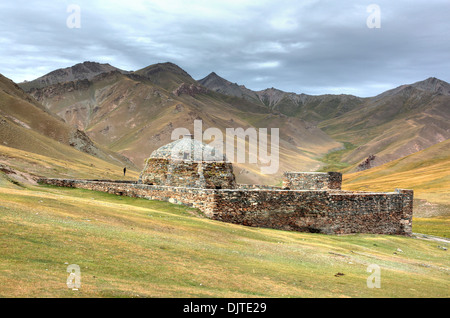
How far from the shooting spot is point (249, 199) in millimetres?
24547

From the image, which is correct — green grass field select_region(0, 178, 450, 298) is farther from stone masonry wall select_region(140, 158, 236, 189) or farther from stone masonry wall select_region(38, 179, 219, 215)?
stone masonry wall select_region(140, 158, 236, 189)

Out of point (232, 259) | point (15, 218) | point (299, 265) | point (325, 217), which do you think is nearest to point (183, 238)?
point (232, 259)

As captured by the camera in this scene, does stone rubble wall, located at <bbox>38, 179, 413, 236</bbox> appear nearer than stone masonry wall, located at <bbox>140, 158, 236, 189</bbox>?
Yes

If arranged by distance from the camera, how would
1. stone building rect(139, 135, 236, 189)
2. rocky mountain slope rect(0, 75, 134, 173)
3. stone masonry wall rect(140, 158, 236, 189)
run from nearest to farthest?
stone masonry wall rect(140, 158, 236, 189) < stone building rect(139, 135, 236, 189) < rocky mountain slope rect(0, 75, 134, 173)

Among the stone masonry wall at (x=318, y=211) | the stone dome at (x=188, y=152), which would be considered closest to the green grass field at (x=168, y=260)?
the stone masonry wall at (x=318, y=211)

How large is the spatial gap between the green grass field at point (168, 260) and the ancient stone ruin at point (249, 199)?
138 inches

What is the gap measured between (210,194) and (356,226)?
10.9 meters

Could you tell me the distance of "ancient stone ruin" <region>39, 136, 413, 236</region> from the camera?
24312 millimetres

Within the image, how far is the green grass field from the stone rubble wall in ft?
10.6

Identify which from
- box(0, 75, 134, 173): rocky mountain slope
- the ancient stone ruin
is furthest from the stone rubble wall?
box(0, 75, 134, 173): rocky mountain slope

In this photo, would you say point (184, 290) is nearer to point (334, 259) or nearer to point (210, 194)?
point (334, 259)

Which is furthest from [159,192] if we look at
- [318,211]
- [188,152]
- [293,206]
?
[318,211]

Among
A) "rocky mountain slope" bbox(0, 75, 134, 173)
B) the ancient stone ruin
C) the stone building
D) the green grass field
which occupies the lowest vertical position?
the green grass field

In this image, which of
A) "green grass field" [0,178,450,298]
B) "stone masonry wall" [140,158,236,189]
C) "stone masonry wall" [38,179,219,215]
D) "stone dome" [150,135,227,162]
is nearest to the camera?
"green grass field" [0,178,450,298]
